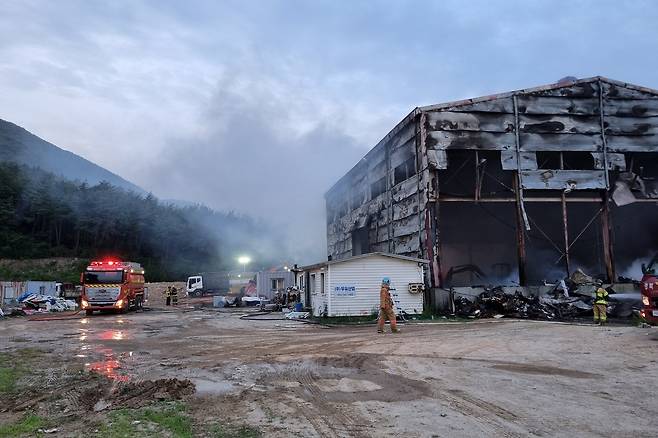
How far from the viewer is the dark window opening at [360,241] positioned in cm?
3700

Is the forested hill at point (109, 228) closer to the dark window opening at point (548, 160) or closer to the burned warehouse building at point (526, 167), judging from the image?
the burned warehouse building at point (526, 167)

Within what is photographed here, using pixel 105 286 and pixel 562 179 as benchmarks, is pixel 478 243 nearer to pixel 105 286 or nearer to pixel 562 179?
pixel 562 179

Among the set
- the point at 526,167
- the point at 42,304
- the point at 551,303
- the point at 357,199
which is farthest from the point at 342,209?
the point at 42,304

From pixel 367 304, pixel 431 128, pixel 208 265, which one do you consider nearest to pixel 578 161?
pixel 431 128

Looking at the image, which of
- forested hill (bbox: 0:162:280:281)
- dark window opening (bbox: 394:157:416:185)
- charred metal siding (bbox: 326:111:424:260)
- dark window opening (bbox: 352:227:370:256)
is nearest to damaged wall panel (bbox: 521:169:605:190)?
dark window opening (bbox: 394:157:416:185)

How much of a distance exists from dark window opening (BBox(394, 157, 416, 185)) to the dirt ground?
14728 millimetres

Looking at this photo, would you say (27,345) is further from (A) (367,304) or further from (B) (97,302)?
(B) (97,302)

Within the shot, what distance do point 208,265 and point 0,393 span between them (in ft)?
227

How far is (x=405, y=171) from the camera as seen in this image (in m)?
29.0

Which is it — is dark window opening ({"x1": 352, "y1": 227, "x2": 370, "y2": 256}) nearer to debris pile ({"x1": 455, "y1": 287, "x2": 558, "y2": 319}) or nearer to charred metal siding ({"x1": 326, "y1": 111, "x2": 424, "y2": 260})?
charred metal siding ({"x1": 326, "y1": 111, "x2": 424, "y2": 260})

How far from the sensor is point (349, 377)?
8.35 metres

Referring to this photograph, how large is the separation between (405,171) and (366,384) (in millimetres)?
22150

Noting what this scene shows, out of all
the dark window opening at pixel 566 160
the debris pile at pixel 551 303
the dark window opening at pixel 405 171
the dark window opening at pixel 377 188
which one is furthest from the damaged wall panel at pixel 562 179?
the dark window opening at pixel 377 188

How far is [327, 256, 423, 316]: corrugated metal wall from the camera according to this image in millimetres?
22812
